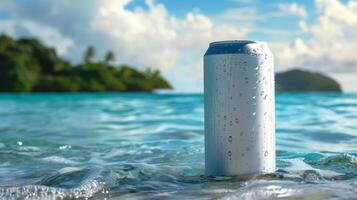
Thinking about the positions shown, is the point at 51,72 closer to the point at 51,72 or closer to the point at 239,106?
the point at 51,72

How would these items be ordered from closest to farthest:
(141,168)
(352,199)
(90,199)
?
1. (352,199)
2. (90,199)
3. (141,168)

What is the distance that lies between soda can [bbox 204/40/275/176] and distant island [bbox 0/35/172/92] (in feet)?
238

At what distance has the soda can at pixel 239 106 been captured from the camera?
397 centimetres

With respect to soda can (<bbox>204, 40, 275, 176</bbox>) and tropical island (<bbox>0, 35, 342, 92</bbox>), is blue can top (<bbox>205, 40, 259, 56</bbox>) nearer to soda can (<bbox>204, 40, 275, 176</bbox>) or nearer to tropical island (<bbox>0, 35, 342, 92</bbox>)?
soda can (<bbox>204, 40, 275, 176</bbox>)

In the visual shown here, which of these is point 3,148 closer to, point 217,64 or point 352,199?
point 217,64

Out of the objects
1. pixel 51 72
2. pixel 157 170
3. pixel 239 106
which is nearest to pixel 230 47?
pixel 239 106

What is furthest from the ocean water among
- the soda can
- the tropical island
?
the tropical island

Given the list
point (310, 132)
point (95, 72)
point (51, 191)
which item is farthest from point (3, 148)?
point (95, 72)

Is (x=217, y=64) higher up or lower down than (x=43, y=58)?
lower down

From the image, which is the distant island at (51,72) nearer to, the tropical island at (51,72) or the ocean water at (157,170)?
the tropical island at (51,72)

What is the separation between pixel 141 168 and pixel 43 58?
79.9 metres

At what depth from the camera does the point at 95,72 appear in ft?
281

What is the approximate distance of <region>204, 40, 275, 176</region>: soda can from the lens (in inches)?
156

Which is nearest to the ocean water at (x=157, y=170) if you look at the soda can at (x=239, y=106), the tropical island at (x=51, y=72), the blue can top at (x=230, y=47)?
the soda can at (x=239, y=106)
